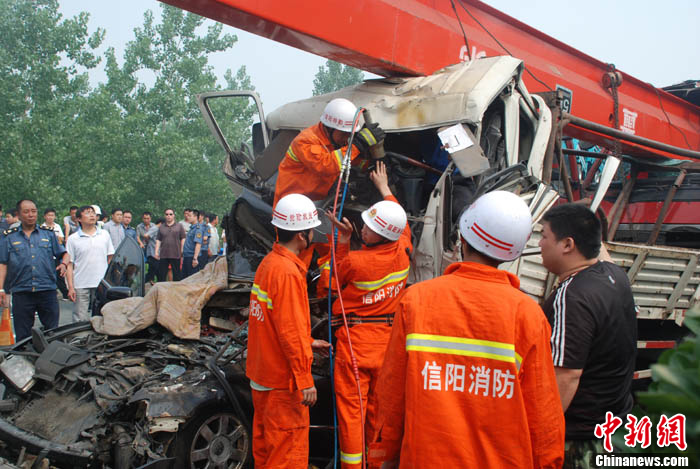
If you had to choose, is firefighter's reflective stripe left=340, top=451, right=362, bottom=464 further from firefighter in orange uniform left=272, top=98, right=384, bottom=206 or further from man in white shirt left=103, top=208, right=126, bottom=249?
man in white shirt left=103, top=208, right=126, bottom=249

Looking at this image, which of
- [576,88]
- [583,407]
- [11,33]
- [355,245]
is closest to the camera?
[583,407]

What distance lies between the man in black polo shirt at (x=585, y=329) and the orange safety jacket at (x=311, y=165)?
1.89m

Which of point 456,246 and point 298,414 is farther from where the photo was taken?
point 456,246

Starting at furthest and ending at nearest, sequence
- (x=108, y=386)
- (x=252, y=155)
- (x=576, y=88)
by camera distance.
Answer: (x=576, y=88), (x=252, y=155), (x=108, y=386)

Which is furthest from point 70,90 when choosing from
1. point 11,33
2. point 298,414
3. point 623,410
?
point 623,410

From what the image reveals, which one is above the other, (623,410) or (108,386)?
(623,410)

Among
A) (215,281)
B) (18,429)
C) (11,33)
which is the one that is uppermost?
(11,33)

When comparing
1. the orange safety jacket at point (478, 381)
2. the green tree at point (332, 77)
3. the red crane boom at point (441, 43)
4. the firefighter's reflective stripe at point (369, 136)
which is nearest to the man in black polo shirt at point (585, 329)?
the orange safety jacket at point (478, 381)

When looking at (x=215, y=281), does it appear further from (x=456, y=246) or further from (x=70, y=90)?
(x=70, y=90)

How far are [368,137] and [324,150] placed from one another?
0.37 metres

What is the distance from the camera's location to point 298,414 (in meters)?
2.96

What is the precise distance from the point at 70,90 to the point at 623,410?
21419mm

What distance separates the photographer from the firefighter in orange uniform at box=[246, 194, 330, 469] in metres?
2.89

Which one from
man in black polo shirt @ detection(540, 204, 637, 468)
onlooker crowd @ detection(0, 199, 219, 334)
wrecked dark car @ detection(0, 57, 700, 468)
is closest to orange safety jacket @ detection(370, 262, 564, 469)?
man in black polo shirt @ detection(540, 204, 637, 468)
